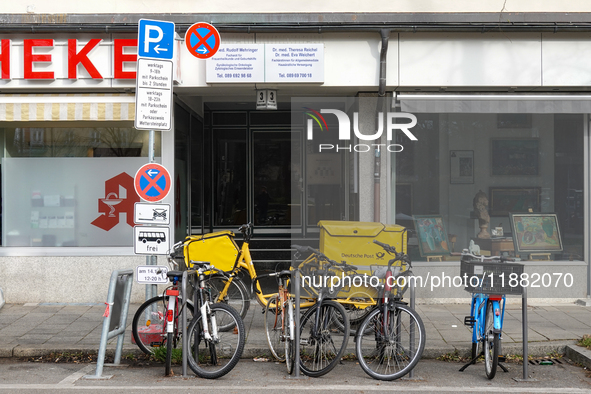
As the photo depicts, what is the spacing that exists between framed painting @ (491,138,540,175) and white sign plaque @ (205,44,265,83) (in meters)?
4.01

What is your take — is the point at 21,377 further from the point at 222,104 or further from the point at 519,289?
the point at 222,104

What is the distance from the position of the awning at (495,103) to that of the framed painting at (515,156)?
0.62 meters

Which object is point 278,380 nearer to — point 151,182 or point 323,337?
point 323,337

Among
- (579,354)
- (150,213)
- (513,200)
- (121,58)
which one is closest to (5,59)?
(121,58)

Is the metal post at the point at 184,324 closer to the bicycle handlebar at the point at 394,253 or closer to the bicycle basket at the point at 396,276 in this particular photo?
the bicycle basket at the point at 396,276

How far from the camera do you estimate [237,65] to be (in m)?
8.56

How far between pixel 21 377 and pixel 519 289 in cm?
493

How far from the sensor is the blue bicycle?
5.42 m

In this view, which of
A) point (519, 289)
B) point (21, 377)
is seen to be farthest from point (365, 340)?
point (21, 377)

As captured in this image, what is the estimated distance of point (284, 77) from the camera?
28.1 ft

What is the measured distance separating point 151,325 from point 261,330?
1.52m

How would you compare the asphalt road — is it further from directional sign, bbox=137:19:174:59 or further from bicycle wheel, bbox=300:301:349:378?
directional sign, bbox=137:19:174:59

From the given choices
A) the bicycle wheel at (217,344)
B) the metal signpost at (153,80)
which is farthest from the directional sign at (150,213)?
the bicycle wheel at (217,344)

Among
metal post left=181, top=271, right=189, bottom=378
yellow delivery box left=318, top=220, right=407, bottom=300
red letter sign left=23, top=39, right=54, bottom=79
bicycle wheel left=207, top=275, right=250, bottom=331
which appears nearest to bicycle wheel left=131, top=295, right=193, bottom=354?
metal post left=181, top=271, right=189, bottom=378
